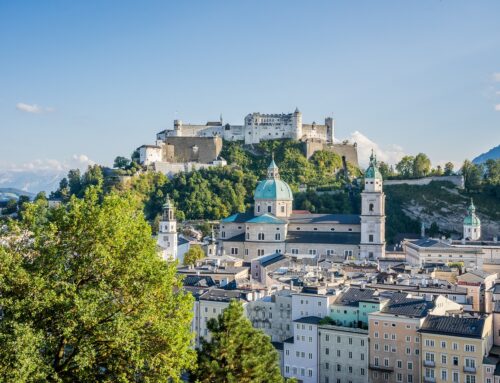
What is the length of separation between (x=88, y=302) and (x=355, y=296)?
85.9 ft

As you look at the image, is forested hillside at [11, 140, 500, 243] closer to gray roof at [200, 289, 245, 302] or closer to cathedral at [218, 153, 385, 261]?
cathedral at [218, 153, 385, 261]

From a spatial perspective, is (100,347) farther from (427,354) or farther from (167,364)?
(427,354)

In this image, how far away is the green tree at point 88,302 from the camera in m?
18.5

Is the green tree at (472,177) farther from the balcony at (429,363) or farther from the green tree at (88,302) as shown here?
the green tree at (88,302)

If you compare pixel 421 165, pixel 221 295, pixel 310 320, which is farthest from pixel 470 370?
pixel 421 165

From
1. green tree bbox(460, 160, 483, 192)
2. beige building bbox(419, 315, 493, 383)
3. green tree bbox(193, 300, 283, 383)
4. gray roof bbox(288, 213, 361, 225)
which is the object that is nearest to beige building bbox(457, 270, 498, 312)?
beige building bbox(419, 315, 493, 383)

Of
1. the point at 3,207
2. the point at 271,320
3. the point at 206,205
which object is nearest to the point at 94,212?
the point at 271,320

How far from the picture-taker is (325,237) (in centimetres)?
7331

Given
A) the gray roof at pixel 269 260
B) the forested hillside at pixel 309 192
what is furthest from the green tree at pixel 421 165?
the gray roof at pixel 269 260

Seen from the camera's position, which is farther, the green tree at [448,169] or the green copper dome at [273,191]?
the green tree at [448,169]

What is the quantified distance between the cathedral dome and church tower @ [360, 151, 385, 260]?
11.1 metres

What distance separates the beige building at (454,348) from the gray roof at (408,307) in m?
0.82

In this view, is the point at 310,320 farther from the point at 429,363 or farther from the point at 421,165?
the point at 421,165

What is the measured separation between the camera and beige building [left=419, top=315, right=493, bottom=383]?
3500 centimetres
